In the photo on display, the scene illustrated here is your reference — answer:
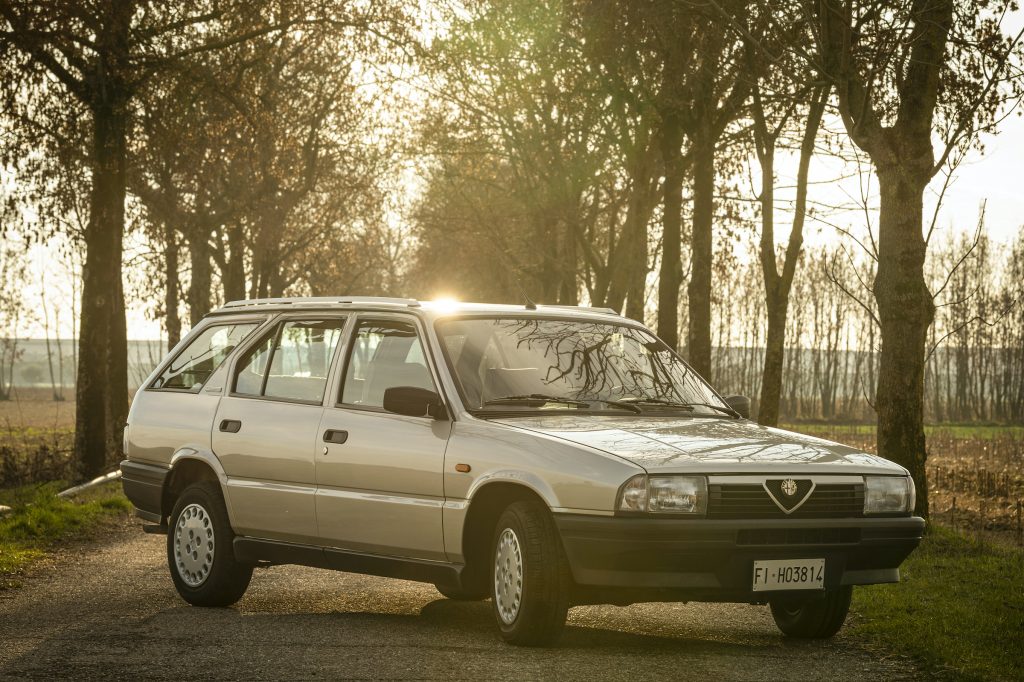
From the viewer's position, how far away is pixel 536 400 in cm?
798

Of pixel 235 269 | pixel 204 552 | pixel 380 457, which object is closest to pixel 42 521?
pixel 204 552

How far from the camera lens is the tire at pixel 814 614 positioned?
317 inches

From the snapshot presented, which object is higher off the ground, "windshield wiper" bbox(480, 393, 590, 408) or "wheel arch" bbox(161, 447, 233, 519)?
"windshield wiper" bbox(480, 393, 590, 408)

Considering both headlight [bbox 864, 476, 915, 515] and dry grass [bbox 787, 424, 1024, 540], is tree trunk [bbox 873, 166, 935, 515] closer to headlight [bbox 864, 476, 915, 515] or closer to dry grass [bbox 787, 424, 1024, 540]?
dry grass [bbox 787, 424, 1024, 540]

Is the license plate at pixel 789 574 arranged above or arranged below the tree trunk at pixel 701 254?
below

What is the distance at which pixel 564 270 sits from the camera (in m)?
33.0

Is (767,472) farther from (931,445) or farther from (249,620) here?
(931,445)

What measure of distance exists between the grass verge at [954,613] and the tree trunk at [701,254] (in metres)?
7.99

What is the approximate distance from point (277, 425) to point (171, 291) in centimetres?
2681

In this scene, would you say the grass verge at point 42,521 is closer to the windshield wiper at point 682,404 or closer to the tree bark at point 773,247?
the windshield wiper at point 682,404

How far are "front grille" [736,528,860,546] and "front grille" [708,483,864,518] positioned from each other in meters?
0.07

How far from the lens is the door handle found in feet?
27.5

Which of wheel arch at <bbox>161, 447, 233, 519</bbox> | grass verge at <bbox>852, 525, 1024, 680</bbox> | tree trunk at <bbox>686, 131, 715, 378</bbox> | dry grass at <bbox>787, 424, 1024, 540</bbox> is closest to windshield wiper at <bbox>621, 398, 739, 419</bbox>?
grass verge at <bbox>852, 525, 1024, 680</bbox>

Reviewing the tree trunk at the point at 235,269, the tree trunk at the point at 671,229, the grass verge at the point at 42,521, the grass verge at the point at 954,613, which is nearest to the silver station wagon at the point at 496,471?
the grass verge at the point at 954,613
